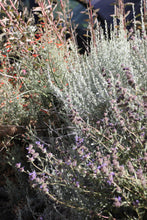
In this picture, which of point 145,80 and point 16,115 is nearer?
point 145,80

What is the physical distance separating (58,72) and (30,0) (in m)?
4.63

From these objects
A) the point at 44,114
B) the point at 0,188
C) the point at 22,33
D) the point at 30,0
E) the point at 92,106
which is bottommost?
the point at 0,188

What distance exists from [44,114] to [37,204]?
1132mm

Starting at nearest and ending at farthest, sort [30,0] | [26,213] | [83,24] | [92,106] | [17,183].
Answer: [26,213] → [92,106] → [17,183] → [83,24] → [30,0]

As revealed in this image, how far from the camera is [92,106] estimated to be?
6.84 ft

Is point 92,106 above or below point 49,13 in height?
below

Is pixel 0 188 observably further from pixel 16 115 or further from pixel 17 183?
pixel 16 115

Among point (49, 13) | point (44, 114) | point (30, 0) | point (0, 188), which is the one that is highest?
point (30, 0)

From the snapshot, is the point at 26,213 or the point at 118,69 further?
the point at 118,69

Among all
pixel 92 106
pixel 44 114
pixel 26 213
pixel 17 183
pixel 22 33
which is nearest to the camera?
pixel 26 213

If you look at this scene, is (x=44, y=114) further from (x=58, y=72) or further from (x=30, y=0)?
(x=30, y=0)

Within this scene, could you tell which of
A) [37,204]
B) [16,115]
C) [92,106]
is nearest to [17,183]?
[37,204]

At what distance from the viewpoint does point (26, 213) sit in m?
1.92

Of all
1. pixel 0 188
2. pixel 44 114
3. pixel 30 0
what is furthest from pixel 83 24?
pixel 0 188
